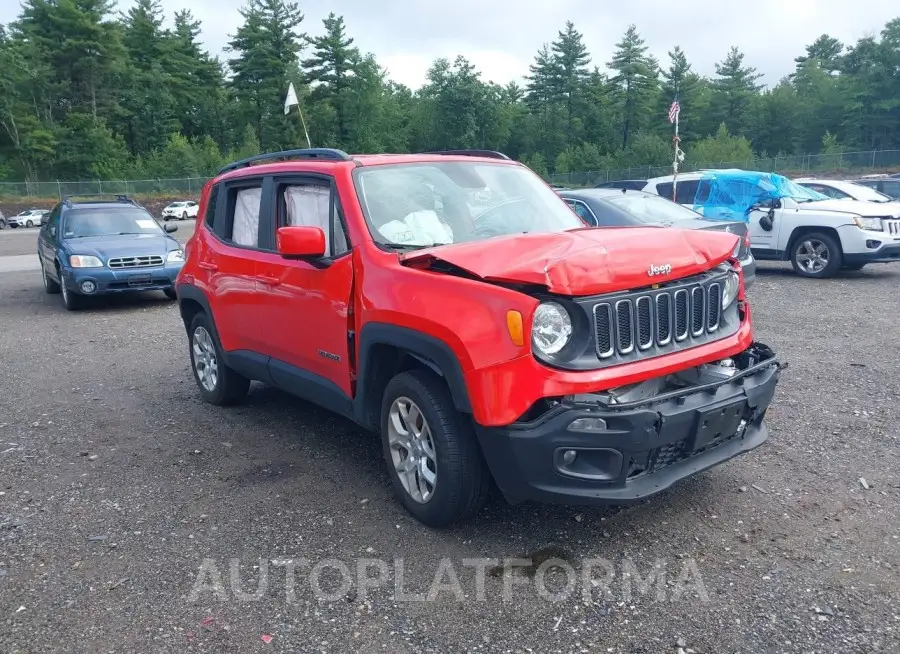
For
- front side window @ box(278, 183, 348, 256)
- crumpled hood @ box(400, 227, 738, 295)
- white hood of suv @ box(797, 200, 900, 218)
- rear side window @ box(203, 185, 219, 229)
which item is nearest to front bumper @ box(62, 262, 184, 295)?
rear side window @ box(203, 185, 219, 229)

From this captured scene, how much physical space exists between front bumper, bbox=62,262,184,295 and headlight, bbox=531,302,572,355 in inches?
361

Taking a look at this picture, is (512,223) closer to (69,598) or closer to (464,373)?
(464,373)

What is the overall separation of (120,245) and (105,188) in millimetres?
51744

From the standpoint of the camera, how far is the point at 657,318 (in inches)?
145

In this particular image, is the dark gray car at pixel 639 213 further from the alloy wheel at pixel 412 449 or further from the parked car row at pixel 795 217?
the alloy wheel at pixel 412 449

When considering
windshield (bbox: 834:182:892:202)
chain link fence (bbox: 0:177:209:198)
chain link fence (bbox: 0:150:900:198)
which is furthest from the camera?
chain link fence (bbox: 0:177:209:198)

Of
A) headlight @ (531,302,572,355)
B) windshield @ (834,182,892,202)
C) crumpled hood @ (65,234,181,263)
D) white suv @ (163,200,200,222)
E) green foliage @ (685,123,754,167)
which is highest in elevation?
green foliage @ (685,123,754,167)

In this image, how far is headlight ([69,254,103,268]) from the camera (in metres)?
11.4

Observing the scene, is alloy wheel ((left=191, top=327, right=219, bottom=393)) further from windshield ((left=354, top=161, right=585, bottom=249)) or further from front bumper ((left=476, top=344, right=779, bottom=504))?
front bumper ((left=476, top=344, right=779, bottom=504))

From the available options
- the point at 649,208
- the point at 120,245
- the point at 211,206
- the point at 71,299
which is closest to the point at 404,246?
the point at 211,206

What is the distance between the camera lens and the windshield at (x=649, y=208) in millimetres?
10016

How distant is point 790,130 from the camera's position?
70062 millimetres

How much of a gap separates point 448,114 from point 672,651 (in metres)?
A: 76.5

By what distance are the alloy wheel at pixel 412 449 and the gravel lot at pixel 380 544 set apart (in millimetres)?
226
